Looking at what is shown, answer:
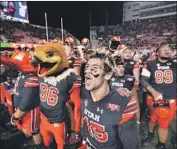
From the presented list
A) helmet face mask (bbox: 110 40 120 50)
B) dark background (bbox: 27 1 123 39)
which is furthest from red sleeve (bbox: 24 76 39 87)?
dark background (bbox: 27 1 123 39)

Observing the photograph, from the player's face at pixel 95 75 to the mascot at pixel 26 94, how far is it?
1.49 metres

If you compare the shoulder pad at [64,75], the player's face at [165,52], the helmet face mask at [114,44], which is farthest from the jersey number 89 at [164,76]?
Answer: the shoulder pad at [64,75]

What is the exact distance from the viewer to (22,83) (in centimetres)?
345

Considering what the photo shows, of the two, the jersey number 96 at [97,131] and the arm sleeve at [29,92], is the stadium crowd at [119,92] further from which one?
the arm sleeve at [29,92]

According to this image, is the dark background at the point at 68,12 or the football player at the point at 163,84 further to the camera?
the dark background at the point at 68,12

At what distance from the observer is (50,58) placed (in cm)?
274

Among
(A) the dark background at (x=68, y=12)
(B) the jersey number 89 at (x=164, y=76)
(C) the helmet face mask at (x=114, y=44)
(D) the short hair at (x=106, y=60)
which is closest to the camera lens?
(D) the short hair at (x=106, y=60)

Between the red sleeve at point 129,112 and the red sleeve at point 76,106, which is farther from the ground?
the red sleeve at point 129,112

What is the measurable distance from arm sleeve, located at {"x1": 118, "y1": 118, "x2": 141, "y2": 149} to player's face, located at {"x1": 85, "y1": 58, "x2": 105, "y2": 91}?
372 mm

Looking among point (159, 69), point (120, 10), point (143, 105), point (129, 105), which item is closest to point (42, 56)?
point (129, 105)

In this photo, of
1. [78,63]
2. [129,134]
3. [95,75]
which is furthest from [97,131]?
[78,63]

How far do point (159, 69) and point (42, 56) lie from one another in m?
2.00

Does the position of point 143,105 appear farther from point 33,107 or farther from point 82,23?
point 82,23

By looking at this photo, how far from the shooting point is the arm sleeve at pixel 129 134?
178 centimetres
